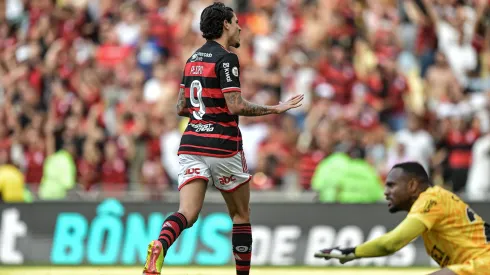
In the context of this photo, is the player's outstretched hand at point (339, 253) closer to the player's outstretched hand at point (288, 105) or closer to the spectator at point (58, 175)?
the player's outstretched hand at point (288, 105)

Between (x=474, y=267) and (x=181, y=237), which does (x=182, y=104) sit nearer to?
(x=474, y=267)

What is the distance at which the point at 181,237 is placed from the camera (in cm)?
1585

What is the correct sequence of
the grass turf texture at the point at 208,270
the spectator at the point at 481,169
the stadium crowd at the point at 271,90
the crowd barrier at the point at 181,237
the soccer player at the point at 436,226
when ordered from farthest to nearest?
the stadium crowd at the point at 271,90 → the spectator at the point at 481,169 → the crowd barrier at the point at 181,237 → the grass turf texture at the point at 208,270 → the soccer player at the point at 436,226

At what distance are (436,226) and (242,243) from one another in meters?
2.35

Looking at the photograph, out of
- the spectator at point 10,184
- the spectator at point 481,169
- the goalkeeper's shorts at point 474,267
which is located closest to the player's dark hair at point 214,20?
the goalkeeper's shorts at point 474,267

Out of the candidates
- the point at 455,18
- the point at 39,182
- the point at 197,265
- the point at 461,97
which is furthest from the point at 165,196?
the point at 455,18

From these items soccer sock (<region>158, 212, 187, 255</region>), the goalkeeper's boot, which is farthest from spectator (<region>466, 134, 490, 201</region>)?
the goalkeeper's boot

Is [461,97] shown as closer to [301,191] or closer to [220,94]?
[301,191]

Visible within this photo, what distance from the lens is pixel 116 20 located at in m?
21.8

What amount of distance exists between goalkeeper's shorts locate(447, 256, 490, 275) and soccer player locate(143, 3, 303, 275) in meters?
2.25

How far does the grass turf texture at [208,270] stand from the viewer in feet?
46.9

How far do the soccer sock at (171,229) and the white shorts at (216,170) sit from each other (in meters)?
0.40

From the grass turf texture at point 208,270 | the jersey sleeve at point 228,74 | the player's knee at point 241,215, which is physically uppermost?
the jersey sleeve at point 228,74

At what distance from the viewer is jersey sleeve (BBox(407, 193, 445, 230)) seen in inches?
298
